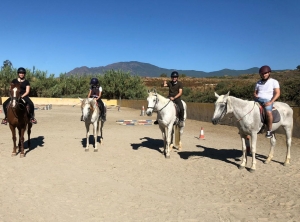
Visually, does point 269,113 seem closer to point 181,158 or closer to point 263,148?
point 181,158

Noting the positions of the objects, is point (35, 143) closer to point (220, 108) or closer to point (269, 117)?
point (220, 108)

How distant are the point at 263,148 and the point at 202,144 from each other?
2323mm

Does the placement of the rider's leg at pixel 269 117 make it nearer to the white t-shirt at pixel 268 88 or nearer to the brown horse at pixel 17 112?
the white t-shirt at pixel 268 88

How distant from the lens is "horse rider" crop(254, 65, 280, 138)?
270 inches

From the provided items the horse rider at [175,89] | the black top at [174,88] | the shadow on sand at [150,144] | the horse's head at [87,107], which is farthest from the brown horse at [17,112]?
the black top at [174,88]

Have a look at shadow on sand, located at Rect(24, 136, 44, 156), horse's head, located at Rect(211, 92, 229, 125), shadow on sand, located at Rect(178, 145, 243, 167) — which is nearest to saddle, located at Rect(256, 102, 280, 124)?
horse's head, located at Rect(211, 92, 229, 125)

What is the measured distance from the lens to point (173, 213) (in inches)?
171

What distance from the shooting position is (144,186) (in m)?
5.77

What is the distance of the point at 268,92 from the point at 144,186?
4.00 meters

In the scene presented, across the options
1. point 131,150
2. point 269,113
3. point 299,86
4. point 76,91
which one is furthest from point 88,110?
point 76,91

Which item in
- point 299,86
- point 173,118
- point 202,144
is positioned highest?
point 299,86

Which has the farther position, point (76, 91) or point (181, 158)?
point (76, 91)

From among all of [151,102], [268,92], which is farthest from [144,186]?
[268,92]

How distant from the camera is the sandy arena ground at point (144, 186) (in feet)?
14.3
